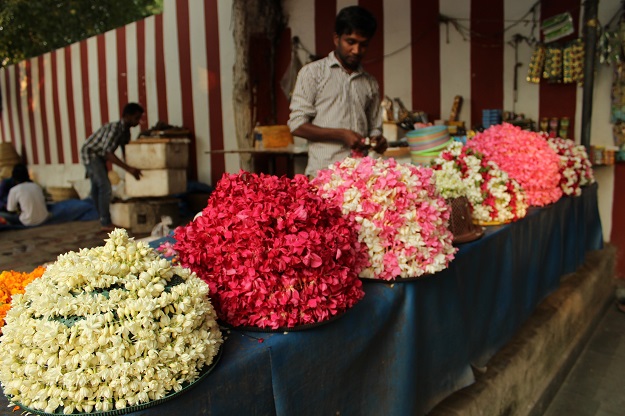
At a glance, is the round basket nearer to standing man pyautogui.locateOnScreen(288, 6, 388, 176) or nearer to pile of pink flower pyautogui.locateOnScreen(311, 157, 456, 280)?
pile of pink flower pyautogui.locateOnScreen(311, 157, 456, 280)

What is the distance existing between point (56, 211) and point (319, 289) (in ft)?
30.2

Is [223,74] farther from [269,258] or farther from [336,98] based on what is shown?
[269,258]

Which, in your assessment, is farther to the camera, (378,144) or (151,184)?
(151,184)

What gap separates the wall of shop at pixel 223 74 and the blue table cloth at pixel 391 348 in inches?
121

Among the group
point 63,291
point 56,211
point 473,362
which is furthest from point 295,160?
point 63,291

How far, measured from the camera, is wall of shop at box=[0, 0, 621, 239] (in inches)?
227

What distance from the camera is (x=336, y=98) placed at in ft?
11.0

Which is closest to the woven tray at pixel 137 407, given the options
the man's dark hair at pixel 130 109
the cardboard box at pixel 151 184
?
the man's dark hair at pixel 130 109

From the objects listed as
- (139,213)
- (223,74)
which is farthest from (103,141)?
(223,74)

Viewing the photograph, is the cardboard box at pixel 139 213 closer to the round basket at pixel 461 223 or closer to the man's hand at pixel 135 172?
the man's hand at pixel 135 172

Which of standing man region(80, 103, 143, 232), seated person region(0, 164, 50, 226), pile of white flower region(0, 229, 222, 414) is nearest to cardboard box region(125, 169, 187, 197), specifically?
standing man region(80, 103, 143, 232)

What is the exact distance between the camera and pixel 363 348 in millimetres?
1718

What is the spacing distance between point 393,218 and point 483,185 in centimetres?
136

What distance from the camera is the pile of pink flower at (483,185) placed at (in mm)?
2945
